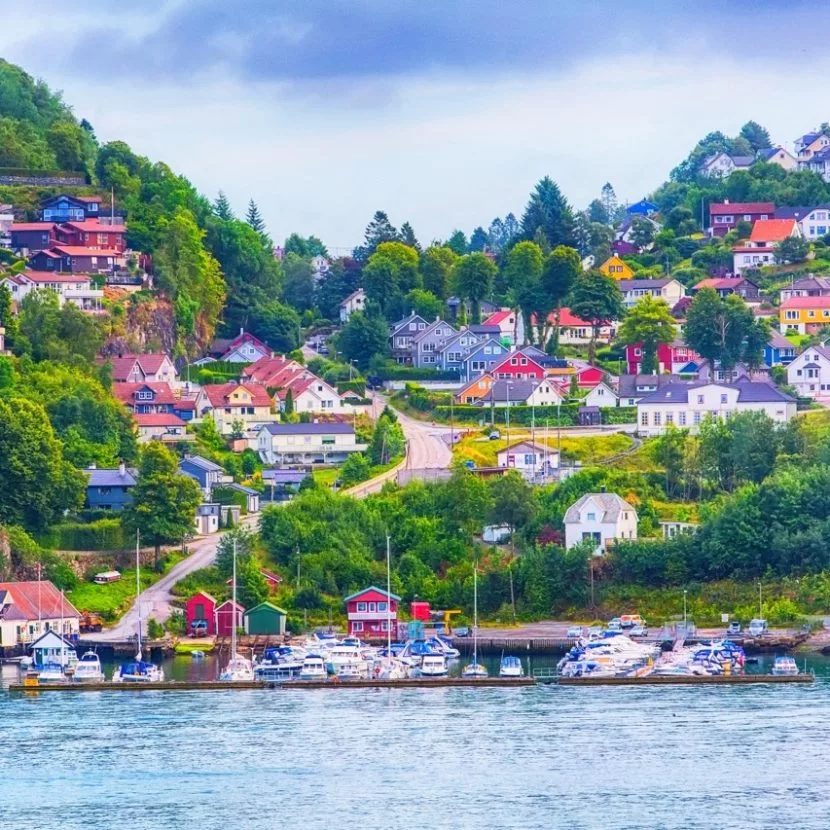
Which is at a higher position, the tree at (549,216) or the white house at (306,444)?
the tree at (549,216)

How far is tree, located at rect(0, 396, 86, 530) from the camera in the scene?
8000 cm

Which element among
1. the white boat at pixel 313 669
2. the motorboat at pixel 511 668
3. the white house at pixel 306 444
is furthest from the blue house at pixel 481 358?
the motorboat at pixel 511 668

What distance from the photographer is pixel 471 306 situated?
11681cm

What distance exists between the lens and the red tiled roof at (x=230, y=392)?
97.9 metres

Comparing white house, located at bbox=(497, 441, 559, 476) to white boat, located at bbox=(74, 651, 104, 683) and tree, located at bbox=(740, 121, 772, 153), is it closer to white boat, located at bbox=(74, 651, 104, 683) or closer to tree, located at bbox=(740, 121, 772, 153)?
white boat, located at bbox=(74, 651, 104, 683)

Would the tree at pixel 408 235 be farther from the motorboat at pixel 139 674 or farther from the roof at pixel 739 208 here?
the motorboat at pixel 139 674

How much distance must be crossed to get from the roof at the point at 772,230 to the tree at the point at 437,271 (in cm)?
1420

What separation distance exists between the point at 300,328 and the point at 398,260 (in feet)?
17.9

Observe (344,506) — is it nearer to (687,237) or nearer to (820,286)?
(820,286)

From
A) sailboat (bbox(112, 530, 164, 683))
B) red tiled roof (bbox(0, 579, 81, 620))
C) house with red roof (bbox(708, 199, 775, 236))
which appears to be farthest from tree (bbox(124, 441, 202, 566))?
house with red roof (bbox(708, 199, 775, 236))

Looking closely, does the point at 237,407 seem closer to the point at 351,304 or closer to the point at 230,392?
the point at 230,392

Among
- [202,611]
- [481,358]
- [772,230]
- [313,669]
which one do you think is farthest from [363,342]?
[313,669]

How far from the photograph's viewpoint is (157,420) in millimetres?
94062

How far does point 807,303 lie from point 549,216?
63.2 feet
